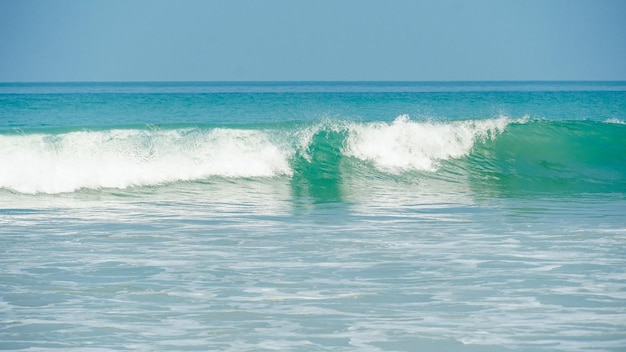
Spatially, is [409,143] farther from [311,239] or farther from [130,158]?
[311,239]

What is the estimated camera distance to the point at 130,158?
1530cm

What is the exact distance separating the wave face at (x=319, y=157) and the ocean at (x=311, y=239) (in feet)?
0.15

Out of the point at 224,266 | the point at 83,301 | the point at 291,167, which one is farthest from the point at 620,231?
the point at 291,167

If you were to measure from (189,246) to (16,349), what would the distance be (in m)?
3.09

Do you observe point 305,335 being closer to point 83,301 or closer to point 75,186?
point 83,301

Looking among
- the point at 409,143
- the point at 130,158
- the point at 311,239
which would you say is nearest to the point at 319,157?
the point at 409,143

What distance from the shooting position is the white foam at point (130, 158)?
13.7m

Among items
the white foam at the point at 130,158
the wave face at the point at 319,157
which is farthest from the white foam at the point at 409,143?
the white foam at the point at 130,158

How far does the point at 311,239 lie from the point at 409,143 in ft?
29.6

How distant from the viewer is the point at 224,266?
22.3ft

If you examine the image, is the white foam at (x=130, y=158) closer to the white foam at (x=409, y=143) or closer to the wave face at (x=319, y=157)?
the wave face at (x=319, y=157)

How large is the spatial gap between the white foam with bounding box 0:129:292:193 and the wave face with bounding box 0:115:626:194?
2 cm

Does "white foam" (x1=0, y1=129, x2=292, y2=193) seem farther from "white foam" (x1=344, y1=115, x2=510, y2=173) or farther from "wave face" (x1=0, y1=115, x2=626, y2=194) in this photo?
"white foam" (x1=344, y1=115, x2=510, y2=173)

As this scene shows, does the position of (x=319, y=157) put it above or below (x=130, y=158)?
below
